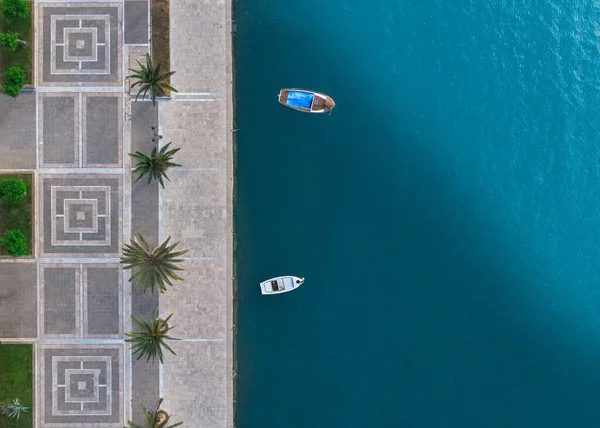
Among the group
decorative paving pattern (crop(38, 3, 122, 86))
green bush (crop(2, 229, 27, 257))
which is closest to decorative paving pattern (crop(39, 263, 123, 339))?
green bush (crop(2, 229, 27, 257))

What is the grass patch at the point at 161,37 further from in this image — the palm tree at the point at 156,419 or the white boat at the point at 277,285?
the palm tree at the point at 156,419

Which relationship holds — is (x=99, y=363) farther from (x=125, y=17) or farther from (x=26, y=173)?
(x=125, y=17)

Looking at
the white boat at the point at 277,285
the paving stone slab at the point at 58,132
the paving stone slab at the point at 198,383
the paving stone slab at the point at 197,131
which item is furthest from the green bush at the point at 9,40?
the white boat at the point at 277,285

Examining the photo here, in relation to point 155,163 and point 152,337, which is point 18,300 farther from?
point 155,163

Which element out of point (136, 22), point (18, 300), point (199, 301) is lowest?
point (199, 301)

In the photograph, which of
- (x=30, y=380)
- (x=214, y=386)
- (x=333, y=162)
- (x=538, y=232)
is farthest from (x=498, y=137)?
(x=30, y=380)

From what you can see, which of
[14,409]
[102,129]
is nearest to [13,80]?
[102,129]

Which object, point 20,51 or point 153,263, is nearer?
point 153,263
